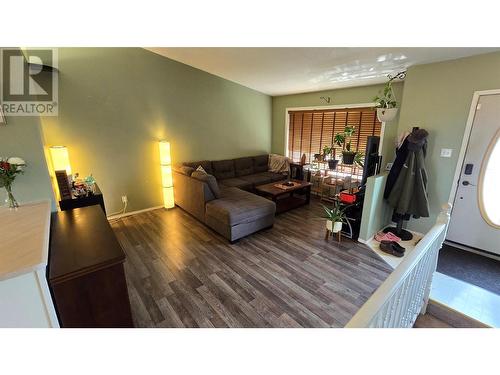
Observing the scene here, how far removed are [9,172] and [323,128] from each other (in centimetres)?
471

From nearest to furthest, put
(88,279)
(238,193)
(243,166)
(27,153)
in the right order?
(88,279) < (27,153) < (238,193) < (243,166)

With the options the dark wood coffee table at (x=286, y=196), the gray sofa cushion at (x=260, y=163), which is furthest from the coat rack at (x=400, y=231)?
the gray sofa cushion at (x=260, y=163)

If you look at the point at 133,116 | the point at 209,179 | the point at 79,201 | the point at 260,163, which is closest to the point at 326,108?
the point at 260,163

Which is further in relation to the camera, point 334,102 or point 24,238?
point 334,102

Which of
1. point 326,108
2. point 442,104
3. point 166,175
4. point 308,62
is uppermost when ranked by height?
point 308,62

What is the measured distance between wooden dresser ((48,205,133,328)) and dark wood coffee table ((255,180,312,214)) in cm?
275

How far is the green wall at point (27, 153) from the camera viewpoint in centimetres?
155

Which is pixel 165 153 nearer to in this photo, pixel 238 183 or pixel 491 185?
pixel 238 183

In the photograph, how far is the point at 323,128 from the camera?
4641mm

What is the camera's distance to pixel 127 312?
1376 mm
